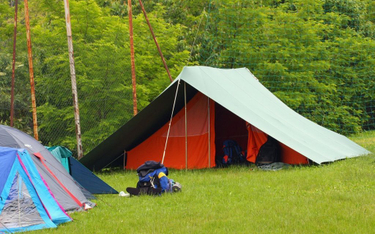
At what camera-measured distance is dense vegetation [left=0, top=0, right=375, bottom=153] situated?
38.7 feet

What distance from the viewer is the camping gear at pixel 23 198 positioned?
4.68 metres

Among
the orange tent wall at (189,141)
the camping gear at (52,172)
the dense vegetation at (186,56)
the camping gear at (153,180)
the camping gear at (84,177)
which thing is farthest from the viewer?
the dense vegetation at (186,56)

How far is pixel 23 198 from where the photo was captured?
4.80 metres

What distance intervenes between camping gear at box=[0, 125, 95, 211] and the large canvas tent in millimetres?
2620

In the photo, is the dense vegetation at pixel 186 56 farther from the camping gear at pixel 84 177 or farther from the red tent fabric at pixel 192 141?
the camping gear at pixel 84 177

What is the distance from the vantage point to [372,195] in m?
5.67

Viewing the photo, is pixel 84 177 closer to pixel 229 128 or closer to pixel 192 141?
pixel 192 141

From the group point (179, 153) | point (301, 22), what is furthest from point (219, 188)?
point (301, 22)

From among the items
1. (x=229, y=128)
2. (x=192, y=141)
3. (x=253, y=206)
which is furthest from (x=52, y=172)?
(x=229, y=128)

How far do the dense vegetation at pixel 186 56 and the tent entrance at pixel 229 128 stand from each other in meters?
2.46

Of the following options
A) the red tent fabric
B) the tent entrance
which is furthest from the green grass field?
the tent entrance

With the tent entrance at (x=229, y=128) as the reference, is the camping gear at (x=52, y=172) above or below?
above

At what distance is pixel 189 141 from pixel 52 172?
3.80 metres

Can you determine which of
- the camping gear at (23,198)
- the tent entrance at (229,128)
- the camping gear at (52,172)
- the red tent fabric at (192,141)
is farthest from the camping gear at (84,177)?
the tent entrance at (229,128)
